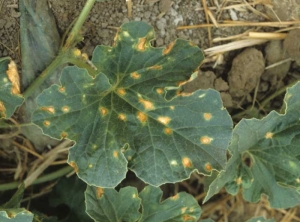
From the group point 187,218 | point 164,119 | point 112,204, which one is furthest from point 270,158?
point 112,204

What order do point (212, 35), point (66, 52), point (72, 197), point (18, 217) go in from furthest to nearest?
point (72, 197) → point (212, 35) → point (66, 52) → point (18, 217)

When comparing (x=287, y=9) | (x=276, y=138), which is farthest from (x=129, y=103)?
(x=287, y=9)

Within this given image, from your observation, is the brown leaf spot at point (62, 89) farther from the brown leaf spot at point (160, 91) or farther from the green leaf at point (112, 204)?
the green leaf at point (112, 204)

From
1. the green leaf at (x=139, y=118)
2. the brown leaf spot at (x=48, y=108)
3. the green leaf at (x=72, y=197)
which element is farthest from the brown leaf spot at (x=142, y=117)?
the green leaf at (x=72, y=197)

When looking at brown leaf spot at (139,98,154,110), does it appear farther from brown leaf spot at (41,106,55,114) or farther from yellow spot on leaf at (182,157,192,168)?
brown leaf spot at (41,106,55,114)

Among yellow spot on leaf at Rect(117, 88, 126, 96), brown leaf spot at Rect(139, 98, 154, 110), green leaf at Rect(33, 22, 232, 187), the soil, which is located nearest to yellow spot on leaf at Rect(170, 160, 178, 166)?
green leaf at Rect(33, 22, 232, 187)

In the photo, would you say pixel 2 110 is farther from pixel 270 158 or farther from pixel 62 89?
pixel 270 158
